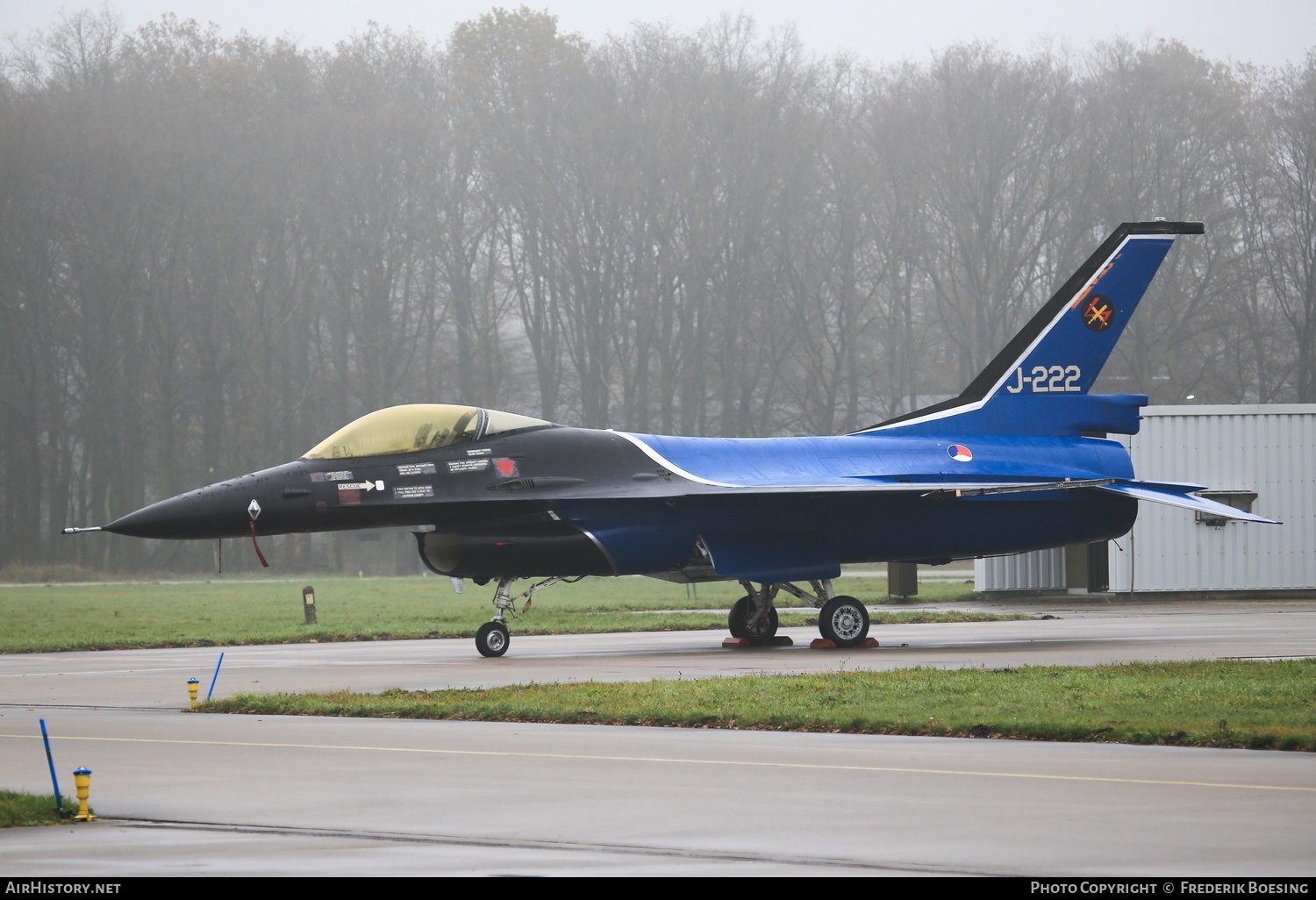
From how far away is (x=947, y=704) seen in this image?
12.9m

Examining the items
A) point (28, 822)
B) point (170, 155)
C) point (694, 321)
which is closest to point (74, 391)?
point (170, 155)

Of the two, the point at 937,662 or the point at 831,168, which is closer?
the point at 937,662

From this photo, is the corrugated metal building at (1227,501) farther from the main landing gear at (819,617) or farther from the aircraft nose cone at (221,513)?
the aircraft nose cone at (221,513)

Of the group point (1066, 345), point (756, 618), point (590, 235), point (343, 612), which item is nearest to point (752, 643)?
point (756, 618)

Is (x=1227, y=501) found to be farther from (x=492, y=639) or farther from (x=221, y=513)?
(x=221, y=513)

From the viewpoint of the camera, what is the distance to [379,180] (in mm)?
64625

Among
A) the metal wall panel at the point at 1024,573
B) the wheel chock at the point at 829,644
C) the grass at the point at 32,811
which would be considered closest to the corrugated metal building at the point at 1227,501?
the metal wall panel at the point at 1024,573

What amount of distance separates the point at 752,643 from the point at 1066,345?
6218 millimetres

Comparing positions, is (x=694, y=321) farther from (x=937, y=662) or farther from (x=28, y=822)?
(x=28, y=822)

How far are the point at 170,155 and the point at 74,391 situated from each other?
407 inches

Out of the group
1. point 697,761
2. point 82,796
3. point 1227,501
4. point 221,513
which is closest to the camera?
point 82,796

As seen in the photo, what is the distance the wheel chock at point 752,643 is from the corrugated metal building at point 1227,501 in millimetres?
13186

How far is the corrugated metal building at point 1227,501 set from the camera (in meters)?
33.4

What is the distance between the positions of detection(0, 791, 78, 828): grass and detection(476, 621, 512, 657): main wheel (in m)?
11.6
